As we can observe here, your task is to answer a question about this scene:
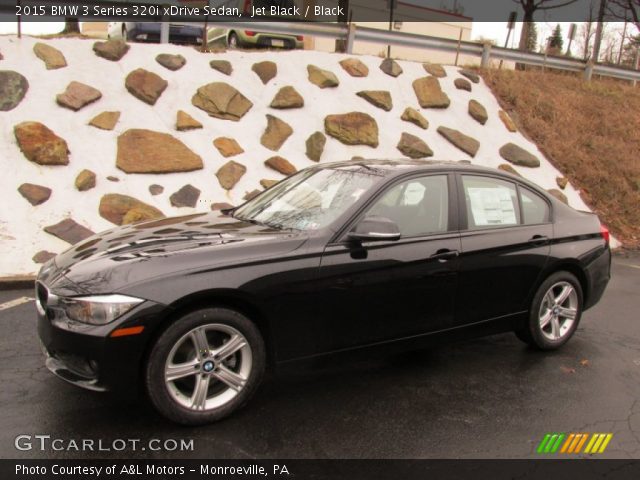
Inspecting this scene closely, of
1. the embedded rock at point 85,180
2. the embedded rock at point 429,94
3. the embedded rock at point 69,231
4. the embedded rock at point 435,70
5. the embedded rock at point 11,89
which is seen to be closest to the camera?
the embedded rock at point 69,231

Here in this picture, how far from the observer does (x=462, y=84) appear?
11.9 m

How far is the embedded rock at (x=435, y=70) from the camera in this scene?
11.8 meters

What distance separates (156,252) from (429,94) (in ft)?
29.8

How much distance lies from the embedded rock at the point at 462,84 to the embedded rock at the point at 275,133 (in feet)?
14.6

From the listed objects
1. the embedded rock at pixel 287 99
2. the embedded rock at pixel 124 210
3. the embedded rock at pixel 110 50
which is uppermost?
the embedded rock at pixel 110 50

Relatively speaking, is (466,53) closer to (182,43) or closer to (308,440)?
(182,43)

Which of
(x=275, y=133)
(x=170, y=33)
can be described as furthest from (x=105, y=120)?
(x=170, y=33)

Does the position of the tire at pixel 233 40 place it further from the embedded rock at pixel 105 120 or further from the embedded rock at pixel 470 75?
the embedded rock at pixel 470 75

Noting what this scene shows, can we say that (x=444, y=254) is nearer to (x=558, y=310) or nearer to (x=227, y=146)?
(x=558, y=310)

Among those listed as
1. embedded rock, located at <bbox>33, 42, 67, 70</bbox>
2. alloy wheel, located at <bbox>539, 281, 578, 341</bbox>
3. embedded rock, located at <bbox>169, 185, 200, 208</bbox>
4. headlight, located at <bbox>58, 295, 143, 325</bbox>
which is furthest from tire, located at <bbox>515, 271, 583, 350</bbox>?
embedded rock, located at <bbox>33, 42, 67, 70</bbox>

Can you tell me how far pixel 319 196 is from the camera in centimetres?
405

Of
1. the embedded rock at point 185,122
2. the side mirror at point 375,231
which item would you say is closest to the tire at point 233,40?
the embedded rock at point 185,122

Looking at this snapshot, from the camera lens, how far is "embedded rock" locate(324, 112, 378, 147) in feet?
31.8

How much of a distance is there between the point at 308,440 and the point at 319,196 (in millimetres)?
1708
